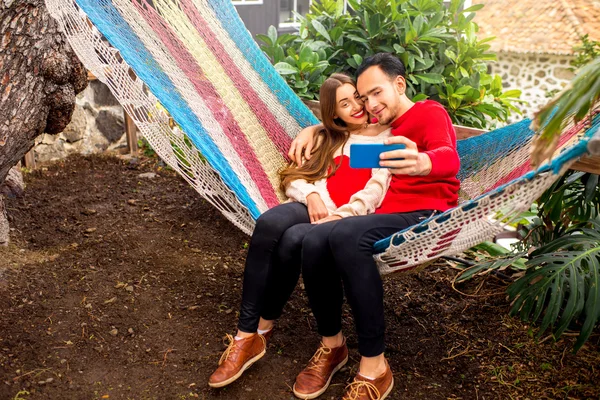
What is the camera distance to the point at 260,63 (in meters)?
2.35

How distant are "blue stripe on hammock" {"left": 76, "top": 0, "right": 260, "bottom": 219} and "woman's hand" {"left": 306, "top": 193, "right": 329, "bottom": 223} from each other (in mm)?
168

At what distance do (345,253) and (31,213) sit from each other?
1.85 m

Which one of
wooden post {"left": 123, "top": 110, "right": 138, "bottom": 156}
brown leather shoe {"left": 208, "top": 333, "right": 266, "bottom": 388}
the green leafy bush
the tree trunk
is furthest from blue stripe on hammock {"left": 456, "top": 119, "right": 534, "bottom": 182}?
wooden post {"left": 123, "top": 110, "right": 138, "bottom": 156}

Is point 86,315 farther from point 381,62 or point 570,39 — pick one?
point 570,39

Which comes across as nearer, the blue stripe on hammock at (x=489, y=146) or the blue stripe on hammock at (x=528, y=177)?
the blue stripe on hammock at (x=528, y=177)

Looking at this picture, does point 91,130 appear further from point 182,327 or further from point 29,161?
point 182,327

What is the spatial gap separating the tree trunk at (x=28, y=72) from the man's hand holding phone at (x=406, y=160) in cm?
117

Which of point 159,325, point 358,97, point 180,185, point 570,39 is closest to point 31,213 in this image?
point 180,185

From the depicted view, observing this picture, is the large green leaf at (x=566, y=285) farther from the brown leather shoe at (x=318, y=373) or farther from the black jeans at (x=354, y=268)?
the brown leather shoe at (x=318, y=373)

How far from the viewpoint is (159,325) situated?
2.02 m

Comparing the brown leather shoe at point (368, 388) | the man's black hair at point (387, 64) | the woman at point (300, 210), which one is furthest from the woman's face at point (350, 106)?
the brown leather shoe at point (368, 388)

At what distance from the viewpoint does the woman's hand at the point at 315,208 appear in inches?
72.6

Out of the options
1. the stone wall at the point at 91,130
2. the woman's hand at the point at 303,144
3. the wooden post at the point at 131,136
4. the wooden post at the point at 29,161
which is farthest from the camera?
the wooden post at the point at 131,136

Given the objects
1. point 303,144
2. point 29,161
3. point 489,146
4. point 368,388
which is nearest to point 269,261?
point 368,388
